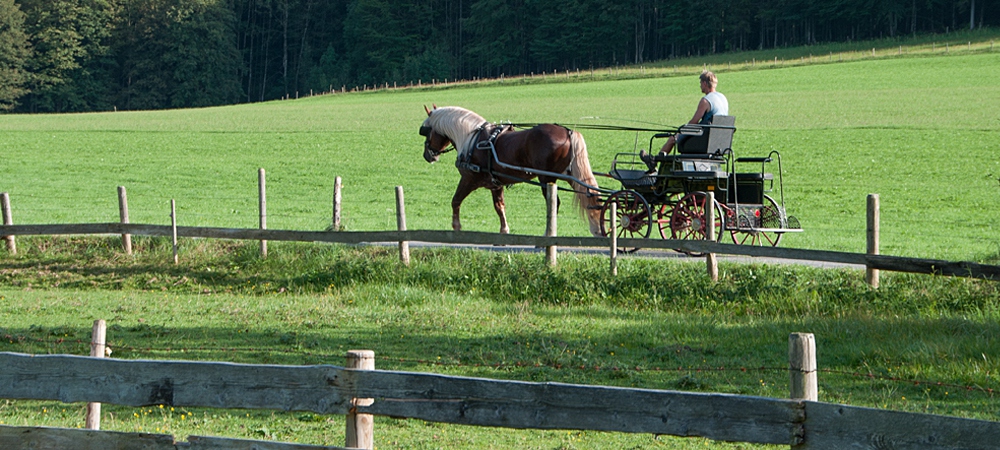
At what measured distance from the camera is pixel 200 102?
293ft

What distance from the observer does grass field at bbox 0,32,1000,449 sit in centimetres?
811

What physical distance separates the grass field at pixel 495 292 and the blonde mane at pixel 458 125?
1.73m

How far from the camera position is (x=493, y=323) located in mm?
11273

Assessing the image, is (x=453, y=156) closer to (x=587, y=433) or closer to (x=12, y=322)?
(x=12, y=322)

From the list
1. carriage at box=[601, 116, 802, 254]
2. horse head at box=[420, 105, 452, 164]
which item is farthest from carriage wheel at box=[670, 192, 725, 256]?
horse head at box=[420, 105, 452, 164]

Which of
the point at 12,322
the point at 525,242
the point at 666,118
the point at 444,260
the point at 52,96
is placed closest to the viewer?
the point at 12,322

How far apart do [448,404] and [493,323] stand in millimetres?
6727

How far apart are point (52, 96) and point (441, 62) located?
33.1 m

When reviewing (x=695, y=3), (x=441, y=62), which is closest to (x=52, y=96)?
(x=441, y=62)

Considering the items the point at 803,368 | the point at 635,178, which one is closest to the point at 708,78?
the point at 635,178

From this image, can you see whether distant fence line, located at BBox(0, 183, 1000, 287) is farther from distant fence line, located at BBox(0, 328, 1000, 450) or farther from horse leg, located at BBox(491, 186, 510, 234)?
distant fence line, located at BBox(0, 328, 1000, 450)

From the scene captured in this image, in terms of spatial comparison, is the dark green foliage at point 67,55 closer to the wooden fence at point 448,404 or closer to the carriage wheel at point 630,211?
the carriage wheel at point 630,211

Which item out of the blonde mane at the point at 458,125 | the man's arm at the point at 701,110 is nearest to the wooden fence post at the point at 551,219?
the blonde mane at the point at 458,125

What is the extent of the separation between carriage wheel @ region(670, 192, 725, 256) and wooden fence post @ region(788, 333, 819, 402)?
844 cm
